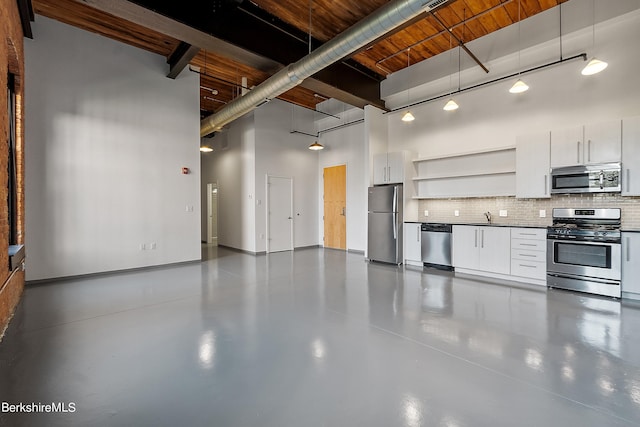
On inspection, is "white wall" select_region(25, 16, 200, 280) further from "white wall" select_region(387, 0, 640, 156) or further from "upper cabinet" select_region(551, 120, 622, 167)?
"upper cabinet" select_region(551, 120, 622, 167)

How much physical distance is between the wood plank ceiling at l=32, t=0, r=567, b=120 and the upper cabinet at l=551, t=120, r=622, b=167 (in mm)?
2029

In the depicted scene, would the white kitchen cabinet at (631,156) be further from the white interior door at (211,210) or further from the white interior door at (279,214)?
the white interior door at (211,210)

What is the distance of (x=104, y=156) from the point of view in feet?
16.6

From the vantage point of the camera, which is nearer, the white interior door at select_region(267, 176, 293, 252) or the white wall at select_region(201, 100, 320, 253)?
the white wall at select_region(201, 100, 320, 253)

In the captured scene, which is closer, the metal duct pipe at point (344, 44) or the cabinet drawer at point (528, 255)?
the metal duct pipe at point (344, 44)

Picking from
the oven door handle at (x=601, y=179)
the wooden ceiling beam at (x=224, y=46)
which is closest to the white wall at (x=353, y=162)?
the wooden ceiling beam at (x=224, y=46)

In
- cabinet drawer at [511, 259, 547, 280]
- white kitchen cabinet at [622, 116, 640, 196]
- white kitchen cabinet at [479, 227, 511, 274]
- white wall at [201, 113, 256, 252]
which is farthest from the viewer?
white wall at [201, 113, 256, 252]

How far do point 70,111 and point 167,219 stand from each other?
2.31m

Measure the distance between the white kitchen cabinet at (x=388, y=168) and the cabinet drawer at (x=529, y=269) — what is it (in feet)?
8.18

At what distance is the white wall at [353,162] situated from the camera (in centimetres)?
752

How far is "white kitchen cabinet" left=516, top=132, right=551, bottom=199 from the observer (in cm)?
444

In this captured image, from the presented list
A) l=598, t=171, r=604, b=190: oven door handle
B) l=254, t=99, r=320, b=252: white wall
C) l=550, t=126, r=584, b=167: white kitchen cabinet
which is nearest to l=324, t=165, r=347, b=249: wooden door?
l=254, t=99, r=320, b=252: white wall

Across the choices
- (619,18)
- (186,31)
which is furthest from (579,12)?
(186,31)

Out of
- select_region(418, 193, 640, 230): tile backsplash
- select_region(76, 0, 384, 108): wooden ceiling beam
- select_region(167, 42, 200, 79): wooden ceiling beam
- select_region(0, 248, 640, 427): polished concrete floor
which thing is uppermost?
select_region(167, 42, 200, 79): wooden ceiling beam
